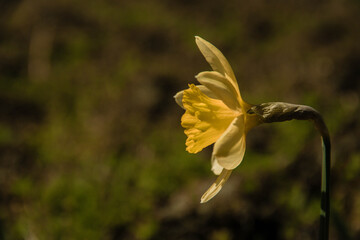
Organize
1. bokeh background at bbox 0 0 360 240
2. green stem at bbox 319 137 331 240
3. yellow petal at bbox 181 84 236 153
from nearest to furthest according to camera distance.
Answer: green stem at bbox 319 137 331 240 < yellow petal at bbox 181 84 236 153 < bokeh background at bbox 0 0 360 240

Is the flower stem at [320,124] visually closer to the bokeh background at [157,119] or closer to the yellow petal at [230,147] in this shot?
the yellow petal at [230,147]

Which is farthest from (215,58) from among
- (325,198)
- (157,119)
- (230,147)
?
(157,119)

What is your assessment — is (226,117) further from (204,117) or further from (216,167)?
(216,167)

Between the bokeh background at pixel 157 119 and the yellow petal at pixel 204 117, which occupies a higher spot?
the yellow petal at pixel 204 117

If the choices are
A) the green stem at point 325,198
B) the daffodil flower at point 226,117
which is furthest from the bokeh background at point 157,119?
the daffodil flower at point 226,117

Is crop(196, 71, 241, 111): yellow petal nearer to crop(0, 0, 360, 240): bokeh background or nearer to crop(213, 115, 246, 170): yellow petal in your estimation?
crop(213, 115, 246, 170): yellow petal

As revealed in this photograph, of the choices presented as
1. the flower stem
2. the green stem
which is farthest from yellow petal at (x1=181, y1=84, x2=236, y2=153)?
the green stem

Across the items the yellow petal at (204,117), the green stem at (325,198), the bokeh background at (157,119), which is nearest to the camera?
the green stem at (325,198)
